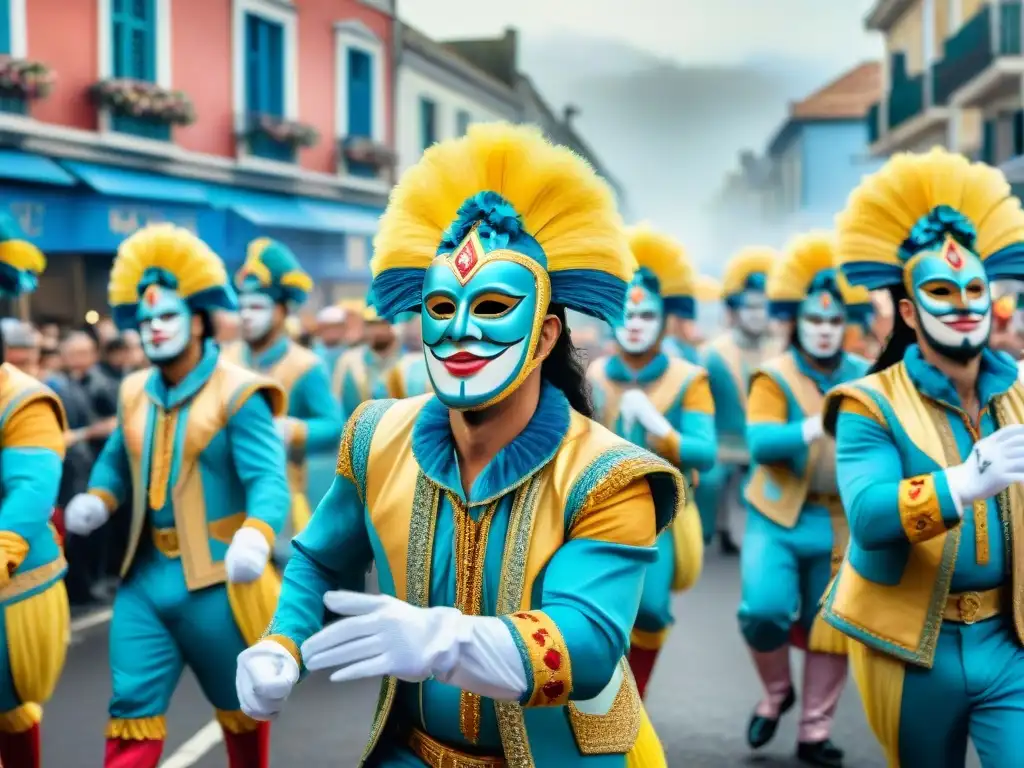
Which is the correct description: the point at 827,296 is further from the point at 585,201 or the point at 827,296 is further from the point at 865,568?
the point at 585,201

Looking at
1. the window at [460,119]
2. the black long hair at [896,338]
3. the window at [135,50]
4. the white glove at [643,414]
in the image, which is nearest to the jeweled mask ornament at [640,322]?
the white glove at [643,414]

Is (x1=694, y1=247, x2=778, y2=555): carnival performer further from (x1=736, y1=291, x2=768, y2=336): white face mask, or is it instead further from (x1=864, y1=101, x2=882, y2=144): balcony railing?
(x1=864, y1=101, x2=882, y2=144): balcony railing

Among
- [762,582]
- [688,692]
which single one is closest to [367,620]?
[762,582]

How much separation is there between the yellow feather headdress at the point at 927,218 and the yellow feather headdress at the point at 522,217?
146cm

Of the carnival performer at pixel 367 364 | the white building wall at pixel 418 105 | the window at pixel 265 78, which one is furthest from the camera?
the white building wall at pixel 418 105

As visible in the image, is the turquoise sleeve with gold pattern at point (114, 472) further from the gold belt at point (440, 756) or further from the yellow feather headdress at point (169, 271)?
the gold belt at point (440, 756)

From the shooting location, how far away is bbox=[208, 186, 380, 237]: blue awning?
800 inches

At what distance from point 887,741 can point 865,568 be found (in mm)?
506

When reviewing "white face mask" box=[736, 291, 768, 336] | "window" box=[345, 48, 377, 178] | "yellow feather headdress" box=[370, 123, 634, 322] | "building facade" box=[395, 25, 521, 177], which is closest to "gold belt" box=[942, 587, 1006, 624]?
"yellow feather headdress" box=[370, 123, 634, 322]

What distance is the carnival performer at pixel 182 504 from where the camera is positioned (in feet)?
16.9

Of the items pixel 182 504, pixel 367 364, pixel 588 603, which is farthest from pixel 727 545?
pixel 588 603

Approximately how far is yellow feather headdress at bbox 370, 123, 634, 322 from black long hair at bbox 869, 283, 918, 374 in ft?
5.14

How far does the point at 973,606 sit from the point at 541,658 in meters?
1.82

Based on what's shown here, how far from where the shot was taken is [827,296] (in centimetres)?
680
